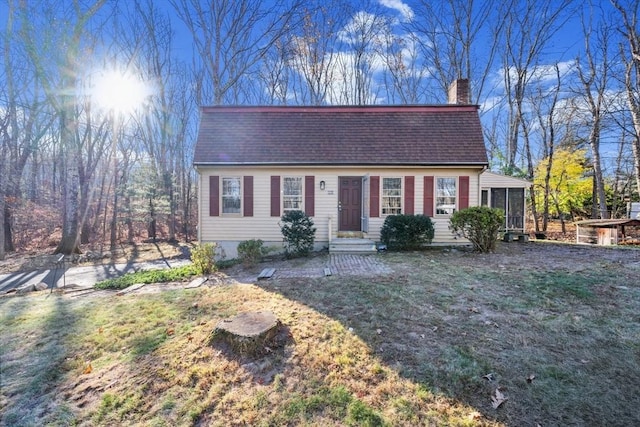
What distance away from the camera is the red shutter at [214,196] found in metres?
11.0

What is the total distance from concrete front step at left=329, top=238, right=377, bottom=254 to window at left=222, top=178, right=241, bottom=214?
377cm

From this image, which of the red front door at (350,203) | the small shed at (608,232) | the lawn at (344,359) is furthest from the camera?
the small shed at (608,232)

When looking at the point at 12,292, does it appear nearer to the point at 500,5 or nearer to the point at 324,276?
the point at 324,276

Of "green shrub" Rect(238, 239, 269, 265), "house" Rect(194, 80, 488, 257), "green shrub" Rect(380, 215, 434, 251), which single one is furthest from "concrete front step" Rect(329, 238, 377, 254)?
"green shrub" Rect(238, 239, 269, 265)

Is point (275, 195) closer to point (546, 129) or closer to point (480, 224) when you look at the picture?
point (480, 224)

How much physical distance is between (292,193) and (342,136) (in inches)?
115

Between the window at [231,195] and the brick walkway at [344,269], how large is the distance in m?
3.98

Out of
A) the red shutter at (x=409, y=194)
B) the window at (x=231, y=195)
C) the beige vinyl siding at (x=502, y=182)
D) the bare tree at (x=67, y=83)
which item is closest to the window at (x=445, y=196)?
the red shutter at (x=409, y=194)

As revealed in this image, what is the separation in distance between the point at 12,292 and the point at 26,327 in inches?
152

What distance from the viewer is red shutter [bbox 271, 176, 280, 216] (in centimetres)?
1106

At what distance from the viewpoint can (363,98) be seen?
21.8 metres

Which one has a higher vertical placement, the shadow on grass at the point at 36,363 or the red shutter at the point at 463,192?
the red shutter at the point at 463,192

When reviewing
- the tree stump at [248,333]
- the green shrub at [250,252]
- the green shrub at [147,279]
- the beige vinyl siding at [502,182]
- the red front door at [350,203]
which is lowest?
the green shrub at [147,279]

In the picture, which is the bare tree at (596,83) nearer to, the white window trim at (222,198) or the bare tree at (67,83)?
the white window trim at (222,198)
